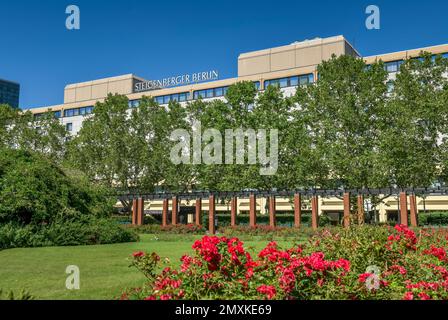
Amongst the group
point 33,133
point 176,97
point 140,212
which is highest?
point 176,97

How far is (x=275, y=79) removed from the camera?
68.2 meters

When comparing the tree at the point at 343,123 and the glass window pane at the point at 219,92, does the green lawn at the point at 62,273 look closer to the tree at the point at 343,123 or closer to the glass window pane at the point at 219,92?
the tree at the point at 343,123

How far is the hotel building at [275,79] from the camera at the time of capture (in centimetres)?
5962

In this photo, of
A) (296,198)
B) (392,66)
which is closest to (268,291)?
(296,198)

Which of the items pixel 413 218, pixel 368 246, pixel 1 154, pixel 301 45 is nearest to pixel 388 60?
pixel 301 45

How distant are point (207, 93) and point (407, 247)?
214 feet

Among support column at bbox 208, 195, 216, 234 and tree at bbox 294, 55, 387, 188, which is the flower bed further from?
support column at bbox 208, 195, 216, 234

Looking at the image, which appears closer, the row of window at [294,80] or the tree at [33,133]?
the tree at [33,133]

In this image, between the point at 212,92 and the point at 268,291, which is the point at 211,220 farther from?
the point at 212,92

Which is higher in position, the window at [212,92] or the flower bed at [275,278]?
the window at [212,92]

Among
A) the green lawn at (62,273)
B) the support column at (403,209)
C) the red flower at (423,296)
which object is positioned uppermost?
the support column at (403,209)

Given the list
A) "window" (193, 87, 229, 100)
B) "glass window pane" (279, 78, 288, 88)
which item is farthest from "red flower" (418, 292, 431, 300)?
"window" (193, 87, 229, 100)

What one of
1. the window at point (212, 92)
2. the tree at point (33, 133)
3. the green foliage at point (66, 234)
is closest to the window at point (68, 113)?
the tree at point (33, 133)
